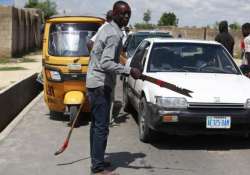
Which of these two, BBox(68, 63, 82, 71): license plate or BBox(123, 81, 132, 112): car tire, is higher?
BBox(68, 63, 82, 71): license plate

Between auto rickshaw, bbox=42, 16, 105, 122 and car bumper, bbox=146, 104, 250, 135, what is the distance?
2.50 m

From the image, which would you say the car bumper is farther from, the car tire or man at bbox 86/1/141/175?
the car tire

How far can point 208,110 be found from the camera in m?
8.01

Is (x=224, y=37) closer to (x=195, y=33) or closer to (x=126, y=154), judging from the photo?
(x=126, y=154)

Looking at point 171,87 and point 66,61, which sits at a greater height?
point 66,61

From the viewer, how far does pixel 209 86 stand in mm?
8375

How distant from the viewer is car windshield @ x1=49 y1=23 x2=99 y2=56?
1085 centimetres

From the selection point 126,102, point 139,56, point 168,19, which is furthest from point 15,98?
point 168,19

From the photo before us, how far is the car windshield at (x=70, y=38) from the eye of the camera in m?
10.9

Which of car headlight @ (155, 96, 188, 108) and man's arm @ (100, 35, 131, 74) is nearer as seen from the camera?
man's arm @ (100, 35, 131, 74)

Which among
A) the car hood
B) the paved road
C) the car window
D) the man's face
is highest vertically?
the man's face

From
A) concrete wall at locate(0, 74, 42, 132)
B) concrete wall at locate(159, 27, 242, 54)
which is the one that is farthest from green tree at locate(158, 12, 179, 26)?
concrete wall at locate(0, 74, 42, 132)

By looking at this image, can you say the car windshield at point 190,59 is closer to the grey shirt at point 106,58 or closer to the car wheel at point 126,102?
the car wheel at point 126,102

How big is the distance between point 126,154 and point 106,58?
6.78 ft
